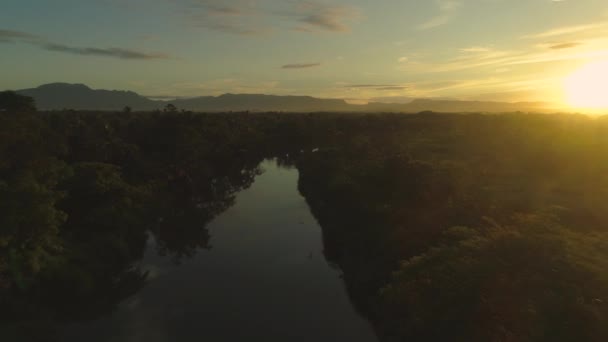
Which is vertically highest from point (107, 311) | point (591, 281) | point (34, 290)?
point (591, 281)

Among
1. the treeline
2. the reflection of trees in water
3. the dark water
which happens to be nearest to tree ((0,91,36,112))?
the reflection of trees in water

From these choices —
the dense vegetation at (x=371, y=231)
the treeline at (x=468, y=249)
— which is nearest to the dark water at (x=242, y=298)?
the dense vegetation at (x=371, y=231)

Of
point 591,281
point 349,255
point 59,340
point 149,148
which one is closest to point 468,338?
point 591,281

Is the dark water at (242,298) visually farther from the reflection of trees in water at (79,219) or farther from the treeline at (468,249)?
the treeline at (468,249)

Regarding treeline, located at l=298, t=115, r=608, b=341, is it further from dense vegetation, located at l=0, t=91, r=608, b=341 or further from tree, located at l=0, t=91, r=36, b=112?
tree, located at l=0, t=91, r=36, b=112

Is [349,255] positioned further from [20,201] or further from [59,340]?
[20,201]

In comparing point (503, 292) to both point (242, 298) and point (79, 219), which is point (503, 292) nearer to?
point (242, 298)
